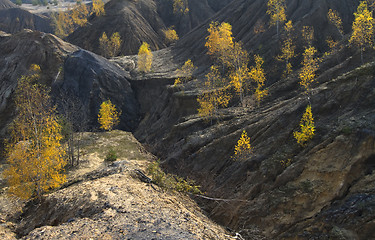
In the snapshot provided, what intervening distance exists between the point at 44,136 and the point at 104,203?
11.9 metres

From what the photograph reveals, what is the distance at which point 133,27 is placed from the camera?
98.1 meters

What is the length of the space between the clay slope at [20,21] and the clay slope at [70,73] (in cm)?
8210

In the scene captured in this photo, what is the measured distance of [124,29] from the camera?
96188 millimetres

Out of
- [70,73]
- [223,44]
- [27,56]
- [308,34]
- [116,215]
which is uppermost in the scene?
[308,34]

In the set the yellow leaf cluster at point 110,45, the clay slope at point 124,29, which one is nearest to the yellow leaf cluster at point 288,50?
the clay slope at point 124,29

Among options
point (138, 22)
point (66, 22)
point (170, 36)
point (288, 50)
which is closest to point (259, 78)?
point (288, 50)

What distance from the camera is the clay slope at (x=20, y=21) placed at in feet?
438

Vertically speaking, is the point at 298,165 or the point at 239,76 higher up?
the point at 239,76

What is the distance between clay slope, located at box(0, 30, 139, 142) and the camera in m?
59.8

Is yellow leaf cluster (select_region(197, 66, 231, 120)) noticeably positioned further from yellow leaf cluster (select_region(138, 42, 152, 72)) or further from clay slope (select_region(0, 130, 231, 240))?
yellow leaf cluster (select_region(138, 42, 152, 72))

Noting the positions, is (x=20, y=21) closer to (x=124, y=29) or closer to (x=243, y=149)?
(x=124, y=29)

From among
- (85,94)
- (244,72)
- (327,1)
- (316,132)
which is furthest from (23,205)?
(327,1)

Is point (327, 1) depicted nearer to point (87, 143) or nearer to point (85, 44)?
point (87, 143)

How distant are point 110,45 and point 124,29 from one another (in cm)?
1132
